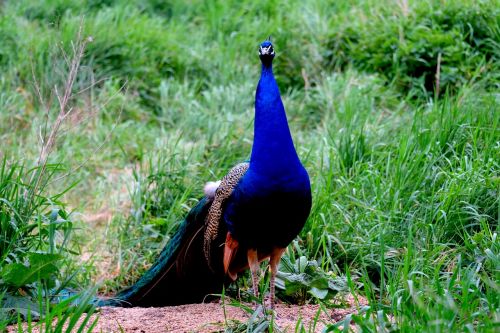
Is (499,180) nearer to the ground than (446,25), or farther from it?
nearer to the ground

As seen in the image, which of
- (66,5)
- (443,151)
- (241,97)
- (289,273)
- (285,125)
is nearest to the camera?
(285,125)

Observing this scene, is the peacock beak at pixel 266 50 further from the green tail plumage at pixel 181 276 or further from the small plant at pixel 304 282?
the small plant at pixel 304 282

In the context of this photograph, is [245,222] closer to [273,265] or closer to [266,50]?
[273,265]

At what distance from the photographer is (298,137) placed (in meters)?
6.19

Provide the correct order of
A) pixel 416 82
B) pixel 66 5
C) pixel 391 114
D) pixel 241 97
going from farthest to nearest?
pixel 66 5 < pixel 241 97 < pixel 416 82 < pixel 391 114

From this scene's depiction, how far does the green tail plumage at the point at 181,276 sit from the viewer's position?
13.6 ft

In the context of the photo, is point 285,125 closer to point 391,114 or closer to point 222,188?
point 222,188

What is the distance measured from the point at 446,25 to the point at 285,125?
135 inches

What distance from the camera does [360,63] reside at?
707 centimetres

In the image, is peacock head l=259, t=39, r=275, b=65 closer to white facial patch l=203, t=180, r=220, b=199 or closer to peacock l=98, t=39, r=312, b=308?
peacock l=98, t=39, r=312, b=308

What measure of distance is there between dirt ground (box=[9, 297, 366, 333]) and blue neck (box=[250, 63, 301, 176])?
69 cm

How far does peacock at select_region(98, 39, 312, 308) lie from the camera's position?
3.57 m

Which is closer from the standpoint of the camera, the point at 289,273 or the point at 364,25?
the point at 289,273

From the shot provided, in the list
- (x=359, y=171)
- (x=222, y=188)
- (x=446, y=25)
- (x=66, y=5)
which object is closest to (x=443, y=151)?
(x=359, y=171)
